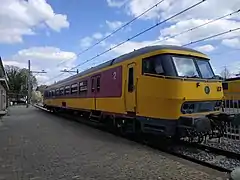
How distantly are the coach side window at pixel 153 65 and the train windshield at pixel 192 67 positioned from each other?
46cm

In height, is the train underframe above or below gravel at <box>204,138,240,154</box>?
above

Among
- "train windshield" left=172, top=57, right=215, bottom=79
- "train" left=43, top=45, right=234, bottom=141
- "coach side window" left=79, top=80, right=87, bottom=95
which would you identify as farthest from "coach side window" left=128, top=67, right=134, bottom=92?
"coach side window" left=79, top=80, right=87, bottom=95

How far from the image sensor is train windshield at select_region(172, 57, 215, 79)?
10.0 metres

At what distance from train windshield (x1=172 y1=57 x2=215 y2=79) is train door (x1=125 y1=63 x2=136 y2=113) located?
1797mm

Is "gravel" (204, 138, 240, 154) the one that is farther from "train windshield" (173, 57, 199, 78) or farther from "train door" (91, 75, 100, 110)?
"train door" (91, 75, 100, 110)

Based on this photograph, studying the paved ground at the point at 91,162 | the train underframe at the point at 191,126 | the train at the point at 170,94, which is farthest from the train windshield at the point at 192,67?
the paved ground at the point at 91,162

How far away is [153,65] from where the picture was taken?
10.3 m

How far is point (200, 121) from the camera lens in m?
9.07

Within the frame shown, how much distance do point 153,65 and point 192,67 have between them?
3.98ft

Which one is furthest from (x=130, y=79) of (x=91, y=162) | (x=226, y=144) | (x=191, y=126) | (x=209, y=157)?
(x=91, y=162)

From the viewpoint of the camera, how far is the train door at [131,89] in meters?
11.2

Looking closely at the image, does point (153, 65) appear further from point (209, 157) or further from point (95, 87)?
point (95, 87)

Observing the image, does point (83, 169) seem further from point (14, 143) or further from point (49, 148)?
point (14, 143)

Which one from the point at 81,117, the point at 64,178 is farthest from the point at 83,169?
the point at 81,117
